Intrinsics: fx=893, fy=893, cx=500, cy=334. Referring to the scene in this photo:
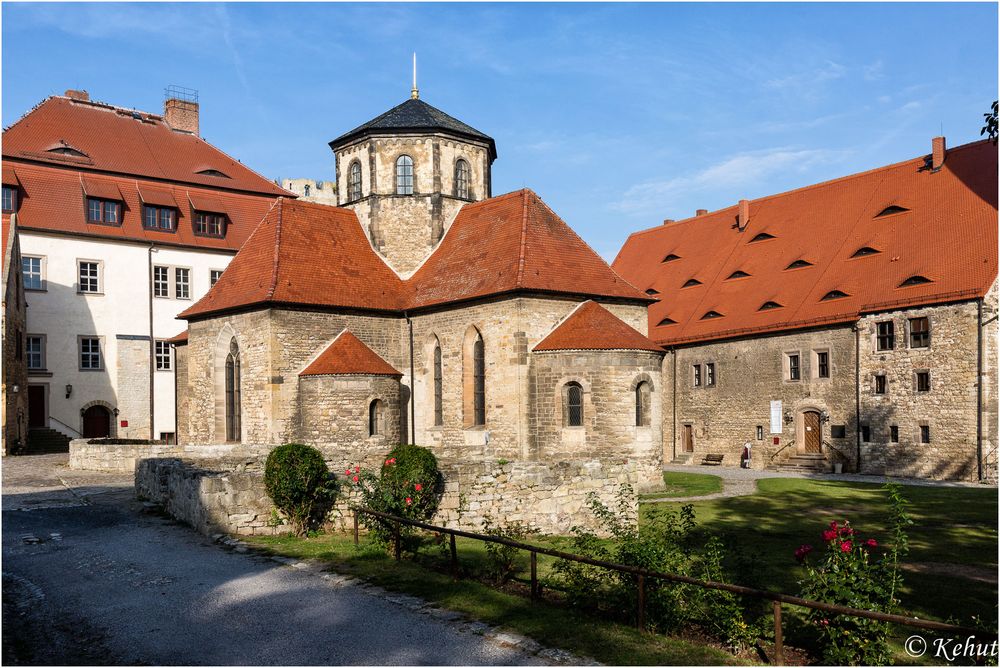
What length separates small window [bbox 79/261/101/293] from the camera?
3856 centimetres

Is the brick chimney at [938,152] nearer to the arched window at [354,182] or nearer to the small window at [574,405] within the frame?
the small window at [574,405]

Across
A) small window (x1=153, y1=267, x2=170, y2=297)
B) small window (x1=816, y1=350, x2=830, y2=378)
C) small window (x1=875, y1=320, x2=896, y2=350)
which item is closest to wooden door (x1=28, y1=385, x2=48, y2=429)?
small window (x1=153, y1=267, x2=170, y2=297)

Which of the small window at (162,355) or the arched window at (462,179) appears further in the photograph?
the small window at (162,355)

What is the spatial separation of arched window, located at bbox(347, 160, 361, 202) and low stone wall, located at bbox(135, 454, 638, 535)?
16755 mm

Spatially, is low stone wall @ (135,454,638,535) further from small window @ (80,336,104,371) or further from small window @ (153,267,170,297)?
small window @ (153,267,170,297)

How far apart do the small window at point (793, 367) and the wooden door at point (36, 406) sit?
30.4m

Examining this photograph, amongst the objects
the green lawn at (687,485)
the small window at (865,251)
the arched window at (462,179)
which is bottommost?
the green lawn at (687,485)

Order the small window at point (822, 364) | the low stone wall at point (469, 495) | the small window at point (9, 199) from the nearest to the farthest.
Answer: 1. the low stone wall at point (469, 495)
2. the small window at point (822, 364)
3. the small window at point (9, 199)

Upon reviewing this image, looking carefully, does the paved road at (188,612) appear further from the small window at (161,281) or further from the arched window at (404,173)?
the small window at (161,281)

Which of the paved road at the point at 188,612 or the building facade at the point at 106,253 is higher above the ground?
the building facade at the point at 106,253

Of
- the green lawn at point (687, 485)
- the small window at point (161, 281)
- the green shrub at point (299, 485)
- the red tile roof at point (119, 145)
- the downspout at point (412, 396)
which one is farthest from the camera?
the small window at point (161, 281)

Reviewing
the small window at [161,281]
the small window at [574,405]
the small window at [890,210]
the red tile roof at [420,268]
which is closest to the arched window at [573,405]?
the small window at [574,405]

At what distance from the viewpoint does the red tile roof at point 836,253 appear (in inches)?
1235

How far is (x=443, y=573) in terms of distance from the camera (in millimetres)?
12734
